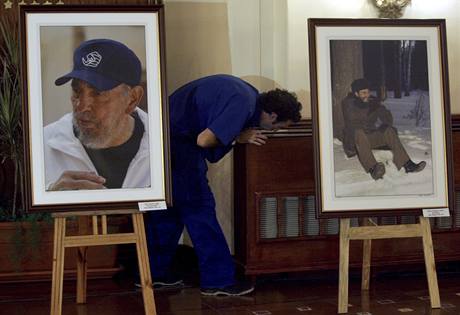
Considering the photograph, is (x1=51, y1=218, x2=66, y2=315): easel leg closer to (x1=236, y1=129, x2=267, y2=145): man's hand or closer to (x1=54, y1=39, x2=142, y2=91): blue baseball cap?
(x1=54, y1=39, x2=142, y2=91): blue baseball cap

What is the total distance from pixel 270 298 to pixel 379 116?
43.7 inches

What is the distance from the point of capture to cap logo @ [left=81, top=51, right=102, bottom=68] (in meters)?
3.55

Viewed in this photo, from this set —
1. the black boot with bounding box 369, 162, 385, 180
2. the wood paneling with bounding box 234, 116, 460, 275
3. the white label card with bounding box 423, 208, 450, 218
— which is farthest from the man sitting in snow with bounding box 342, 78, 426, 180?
the wood paneling with bounding box 234, 116, 460, 275

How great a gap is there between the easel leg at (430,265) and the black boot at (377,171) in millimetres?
293

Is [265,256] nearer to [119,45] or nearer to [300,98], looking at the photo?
[300,98]

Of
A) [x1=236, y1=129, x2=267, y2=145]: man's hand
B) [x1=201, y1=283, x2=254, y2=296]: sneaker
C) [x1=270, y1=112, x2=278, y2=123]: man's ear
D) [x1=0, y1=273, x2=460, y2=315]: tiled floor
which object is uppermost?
[x1=270, y1=112, x2=278, y2=123]: man's ear

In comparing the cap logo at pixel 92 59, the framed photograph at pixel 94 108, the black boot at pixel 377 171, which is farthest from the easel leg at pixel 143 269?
the black boot at pixel 377 171

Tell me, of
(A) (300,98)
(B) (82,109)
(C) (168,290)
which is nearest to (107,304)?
(C) (168,290)

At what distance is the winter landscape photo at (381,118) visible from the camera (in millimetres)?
3812

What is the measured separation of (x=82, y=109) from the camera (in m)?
3.55

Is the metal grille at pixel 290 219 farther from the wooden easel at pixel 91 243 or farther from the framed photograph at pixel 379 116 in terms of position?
the wooden easel at pixel 91 243

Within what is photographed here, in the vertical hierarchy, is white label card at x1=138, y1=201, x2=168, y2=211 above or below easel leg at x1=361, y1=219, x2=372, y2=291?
above

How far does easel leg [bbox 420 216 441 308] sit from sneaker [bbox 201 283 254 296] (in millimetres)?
972

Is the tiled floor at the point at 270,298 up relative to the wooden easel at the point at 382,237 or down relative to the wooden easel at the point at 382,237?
down
